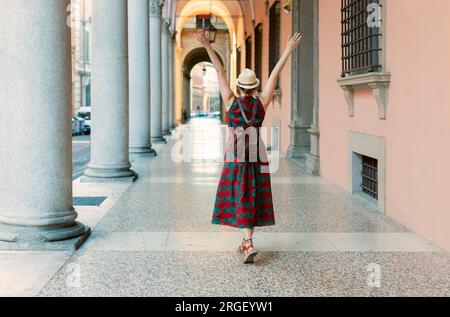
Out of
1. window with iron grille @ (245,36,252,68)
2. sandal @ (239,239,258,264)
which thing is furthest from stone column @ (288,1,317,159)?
window with iron grille @ (245,36,252,68)

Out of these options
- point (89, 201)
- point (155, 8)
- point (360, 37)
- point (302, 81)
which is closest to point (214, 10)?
point (155, 8)

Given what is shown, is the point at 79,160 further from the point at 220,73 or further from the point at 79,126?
the point at 79,126

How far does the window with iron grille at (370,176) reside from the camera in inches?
346

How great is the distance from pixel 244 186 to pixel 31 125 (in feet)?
6.59

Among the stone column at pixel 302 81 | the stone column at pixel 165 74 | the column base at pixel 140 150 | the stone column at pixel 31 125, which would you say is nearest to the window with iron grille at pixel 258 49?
the stone column at pixel 165 74

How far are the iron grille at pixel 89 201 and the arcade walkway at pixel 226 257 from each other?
0.17 m

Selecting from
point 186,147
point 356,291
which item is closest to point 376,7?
point 356,291

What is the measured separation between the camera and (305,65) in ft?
47.1

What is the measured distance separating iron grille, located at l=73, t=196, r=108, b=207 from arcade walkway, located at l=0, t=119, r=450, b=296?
0.17m

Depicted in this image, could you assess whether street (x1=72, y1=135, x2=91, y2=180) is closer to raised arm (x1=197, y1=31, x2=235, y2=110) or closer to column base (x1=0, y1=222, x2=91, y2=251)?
column base (x1=0, y1=222, x2=91, y2=251)

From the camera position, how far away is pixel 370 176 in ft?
29.5

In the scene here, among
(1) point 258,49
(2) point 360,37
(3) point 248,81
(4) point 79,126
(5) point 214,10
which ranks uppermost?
(5) point 214,10

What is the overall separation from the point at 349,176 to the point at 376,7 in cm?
268

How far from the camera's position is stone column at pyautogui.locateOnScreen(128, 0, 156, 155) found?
14.7m
